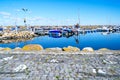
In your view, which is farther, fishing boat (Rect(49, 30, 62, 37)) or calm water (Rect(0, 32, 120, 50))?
fishing boat (Rect(49, 30, 62, 37))

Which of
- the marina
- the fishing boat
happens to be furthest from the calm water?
the fishing boat

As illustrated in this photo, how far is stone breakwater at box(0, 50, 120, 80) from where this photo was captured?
285 inches

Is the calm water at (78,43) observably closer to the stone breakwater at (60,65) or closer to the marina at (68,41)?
the marina at (68,41)

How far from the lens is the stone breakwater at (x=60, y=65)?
23.8ft

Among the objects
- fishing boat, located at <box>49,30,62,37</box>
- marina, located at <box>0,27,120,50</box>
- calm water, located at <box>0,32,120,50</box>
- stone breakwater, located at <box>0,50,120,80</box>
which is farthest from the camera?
fishing boat, located at <box>49,30,62,37</box>

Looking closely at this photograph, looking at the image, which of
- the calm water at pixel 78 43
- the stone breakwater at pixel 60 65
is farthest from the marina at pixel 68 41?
the stone breakwater at pixel 60 65

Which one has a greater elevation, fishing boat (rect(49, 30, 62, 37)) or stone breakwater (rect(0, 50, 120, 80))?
stone breakwater (rect(0, 50, 120, 80))

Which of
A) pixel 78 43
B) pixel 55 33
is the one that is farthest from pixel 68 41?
pixel 55 33

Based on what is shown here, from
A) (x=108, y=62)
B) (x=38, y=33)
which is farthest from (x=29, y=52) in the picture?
(x=38, y=33)

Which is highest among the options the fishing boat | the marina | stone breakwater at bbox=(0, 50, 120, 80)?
stone breakwater at bbox=(0, 50, 120, 80)

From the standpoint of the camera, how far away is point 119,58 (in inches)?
403

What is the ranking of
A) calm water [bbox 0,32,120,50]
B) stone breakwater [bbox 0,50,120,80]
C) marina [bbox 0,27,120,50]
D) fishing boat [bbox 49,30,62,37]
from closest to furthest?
stone breakwater [bbox 0,50,120,80], calm water [bbox 0,32,120,50], marina [bbox 0,27,120,50], fishing boat [bbox 49,30,62,37]

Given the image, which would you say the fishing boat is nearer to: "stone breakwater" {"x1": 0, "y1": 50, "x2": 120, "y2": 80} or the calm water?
the calm water

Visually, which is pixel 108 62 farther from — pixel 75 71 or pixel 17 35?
pixel 17 35
